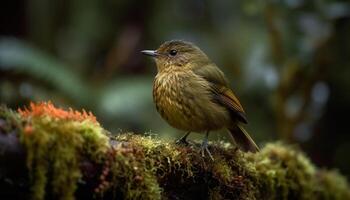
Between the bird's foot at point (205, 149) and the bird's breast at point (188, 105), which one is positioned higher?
the bird's breast at point (188, 105)

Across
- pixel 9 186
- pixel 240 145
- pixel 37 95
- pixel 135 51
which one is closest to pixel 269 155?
pixel 240 145

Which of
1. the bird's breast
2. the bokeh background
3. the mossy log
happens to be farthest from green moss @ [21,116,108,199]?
the bokeh background

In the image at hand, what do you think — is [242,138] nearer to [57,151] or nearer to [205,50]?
[57,151]

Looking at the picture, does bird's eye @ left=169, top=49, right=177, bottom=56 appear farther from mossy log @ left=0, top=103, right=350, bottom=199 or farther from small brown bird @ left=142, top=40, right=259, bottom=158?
mossy log @ left=0, top=103, right=350, bottom=199

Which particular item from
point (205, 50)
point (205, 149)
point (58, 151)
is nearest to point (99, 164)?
point (58, 151)

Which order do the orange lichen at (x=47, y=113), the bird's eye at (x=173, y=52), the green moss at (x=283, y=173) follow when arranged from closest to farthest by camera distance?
the orange lichen at (x=47, y=113) → the green moss at (x=283, y=173) → the bird's eye at (x=173, y=52)

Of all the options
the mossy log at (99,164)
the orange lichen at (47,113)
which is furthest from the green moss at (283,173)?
the orange lichen at (47,113)

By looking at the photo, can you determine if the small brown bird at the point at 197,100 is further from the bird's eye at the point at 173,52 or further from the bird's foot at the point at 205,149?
the bird's eye at the point at 173,52
